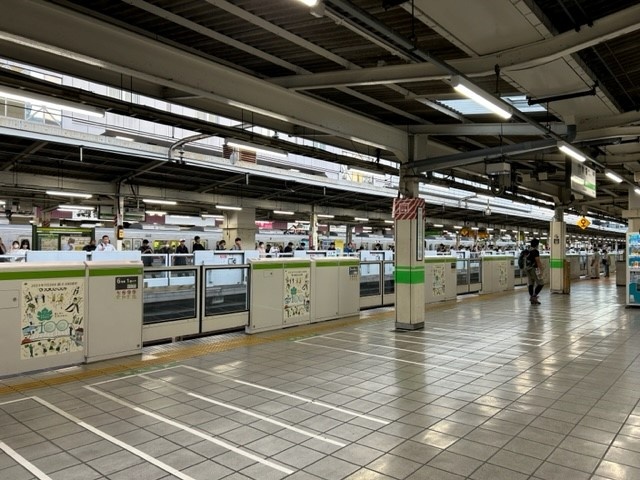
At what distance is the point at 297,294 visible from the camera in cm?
952

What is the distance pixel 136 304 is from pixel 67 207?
16.0 m

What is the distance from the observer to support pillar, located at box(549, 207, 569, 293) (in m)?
16.1

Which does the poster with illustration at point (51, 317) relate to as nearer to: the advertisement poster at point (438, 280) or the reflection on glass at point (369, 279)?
the reflection on glass at point (369, 279)

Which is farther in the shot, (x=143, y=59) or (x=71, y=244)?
(x=71, y=244)

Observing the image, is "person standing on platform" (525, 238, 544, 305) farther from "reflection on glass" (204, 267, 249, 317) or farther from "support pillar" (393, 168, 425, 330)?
"reflection on glass" (204, 267, 249, 317)

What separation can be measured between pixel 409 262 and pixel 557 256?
31.1 ft

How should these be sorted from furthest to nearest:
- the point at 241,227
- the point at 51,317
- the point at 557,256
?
the point at 241,227 → the point at 557,256 → the point at 51,317

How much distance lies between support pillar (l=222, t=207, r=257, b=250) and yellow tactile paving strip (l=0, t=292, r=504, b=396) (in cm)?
1080

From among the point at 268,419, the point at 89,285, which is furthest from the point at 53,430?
the point at 89,285

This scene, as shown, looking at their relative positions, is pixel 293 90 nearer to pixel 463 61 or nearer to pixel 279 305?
pixel 463 61

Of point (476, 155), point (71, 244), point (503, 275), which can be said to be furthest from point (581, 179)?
point (71, 244)

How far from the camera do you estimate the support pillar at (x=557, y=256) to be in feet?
52.9

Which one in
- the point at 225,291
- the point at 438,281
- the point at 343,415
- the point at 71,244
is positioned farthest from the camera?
the point at 71,244

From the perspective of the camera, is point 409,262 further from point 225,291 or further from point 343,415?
point 343,415
